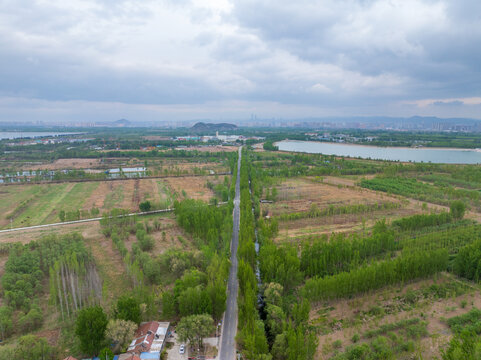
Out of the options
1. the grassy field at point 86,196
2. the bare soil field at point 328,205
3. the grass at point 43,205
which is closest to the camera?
the bare soil field at point 328,205

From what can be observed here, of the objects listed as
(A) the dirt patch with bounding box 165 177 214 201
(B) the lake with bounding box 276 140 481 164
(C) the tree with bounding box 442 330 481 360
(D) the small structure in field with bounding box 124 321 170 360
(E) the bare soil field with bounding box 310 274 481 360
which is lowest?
(E) the bare soil field with bounding box 310 274 481 360

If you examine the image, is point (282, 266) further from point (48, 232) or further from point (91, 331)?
point (48, 232)

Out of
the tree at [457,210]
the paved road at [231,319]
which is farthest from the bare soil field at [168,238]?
the tree at [457,210]

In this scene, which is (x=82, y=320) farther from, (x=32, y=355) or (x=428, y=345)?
(x=428, y=345)

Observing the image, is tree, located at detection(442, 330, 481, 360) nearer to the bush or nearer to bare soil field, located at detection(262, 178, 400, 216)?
the bush

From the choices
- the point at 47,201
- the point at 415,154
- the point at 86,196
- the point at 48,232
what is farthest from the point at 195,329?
the point at 415,154

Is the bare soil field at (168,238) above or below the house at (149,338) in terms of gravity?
above

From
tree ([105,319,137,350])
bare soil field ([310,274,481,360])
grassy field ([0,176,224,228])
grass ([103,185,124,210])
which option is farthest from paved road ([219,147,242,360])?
grass ([103,185,124,210])

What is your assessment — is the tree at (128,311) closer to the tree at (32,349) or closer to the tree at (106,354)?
the tree at (106,354)
